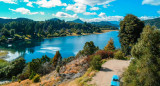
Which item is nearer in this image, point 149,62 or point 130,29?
point 149,62

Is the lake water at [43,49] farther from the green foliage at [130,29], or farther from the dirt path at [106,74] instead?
the dirt path at [106,74]

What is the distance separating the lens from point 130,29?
20.7m

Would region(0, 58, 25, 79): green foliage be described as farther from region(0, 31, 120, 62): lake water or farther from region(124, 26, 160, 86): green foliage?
region(124, 26, 160, 86): green foliage

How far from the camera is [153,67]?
290 inches

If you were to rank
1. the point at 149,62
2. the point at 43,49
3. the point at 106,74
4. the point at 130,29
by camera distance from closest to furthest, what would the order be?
the point at 149,62 → the point at 106,74 → the point at 130,29 → the point at 43,49

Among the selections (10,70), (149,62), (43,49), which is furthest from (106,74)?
(43,49)

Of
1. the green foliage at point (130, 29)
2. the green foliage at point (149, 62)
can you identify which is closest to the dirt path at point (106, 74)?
the green foliage at point (149, 62)

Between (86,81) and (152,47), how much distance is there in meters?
7.08

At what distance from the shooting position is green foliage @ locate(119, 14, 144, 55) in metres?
20.7

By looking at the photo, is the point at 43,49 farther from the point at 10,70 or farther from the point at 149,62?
the point at 149,62

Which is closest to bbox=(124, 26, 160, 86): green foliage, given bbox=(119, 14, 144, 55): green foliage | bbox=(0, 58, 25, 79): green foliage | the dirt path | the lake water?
the dirt path

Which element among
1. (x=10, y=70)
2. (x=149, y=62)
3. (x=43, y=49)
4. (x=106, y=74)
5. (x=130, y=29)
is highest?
(x=130, y=29)

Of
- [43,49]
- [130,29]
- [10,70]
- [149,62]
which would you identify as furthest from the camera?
[43,49]

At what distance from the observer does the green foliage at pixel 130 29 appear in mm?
20717
